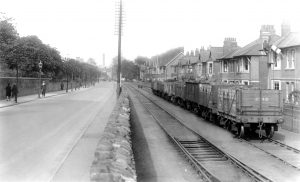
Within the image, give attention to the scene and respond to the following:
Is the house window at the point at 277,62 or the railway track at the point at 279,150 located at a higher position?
the house window at the point at 277,62

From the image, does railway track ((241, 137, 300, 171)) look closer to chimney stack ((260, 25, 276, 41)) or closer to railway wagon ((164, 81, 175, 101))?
chimney stack ((260, 25, 276, 41))

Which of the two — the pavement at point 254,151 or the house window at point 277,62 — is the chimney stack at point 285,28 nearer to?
the house window at point 277,62

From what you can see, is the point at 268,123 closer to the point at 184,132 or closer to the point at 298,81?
the point at 184,132

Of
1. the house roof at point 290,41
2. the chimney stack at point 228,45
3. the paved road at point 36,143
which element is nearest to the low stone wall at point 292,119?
the house roof at point 290,41

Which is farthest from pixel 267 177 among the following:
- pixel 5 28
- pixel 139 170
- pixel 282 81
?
pixel 5 28

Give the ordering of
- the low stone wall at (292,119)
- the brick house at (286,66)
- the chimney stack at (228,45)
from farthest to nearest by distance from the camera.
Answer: the chimney stack at (228,45)
the brick house at (286,66)
the low stone wall at (292,119)

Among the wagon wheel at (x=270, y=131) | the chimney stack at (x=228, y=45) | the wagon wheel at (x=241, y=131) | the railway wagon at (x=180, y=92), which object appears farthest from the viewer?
the chimney stack at (x=228, y=45)

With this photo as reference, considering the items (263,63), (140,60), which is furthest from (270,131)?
(140,60)

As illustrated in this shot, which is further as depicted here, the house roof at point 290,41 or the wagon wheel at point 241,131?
the house roof at point 290,41

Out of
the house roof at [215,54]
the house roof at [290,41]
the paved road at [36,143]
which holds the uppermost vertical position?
the house roof at [215,54]

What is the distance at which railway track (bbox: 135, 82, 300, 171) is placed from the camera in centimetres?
1256

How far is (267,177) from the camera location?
10.3m

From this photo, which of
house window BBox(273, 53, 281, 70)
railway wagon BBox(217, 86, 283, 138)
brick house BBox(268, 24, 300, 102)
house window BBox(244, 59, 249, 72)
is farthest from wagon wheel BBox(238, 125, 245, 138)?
house window BBox(244, 59, 249, 72)

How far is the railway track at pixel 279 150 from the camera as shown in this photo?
1256cm
